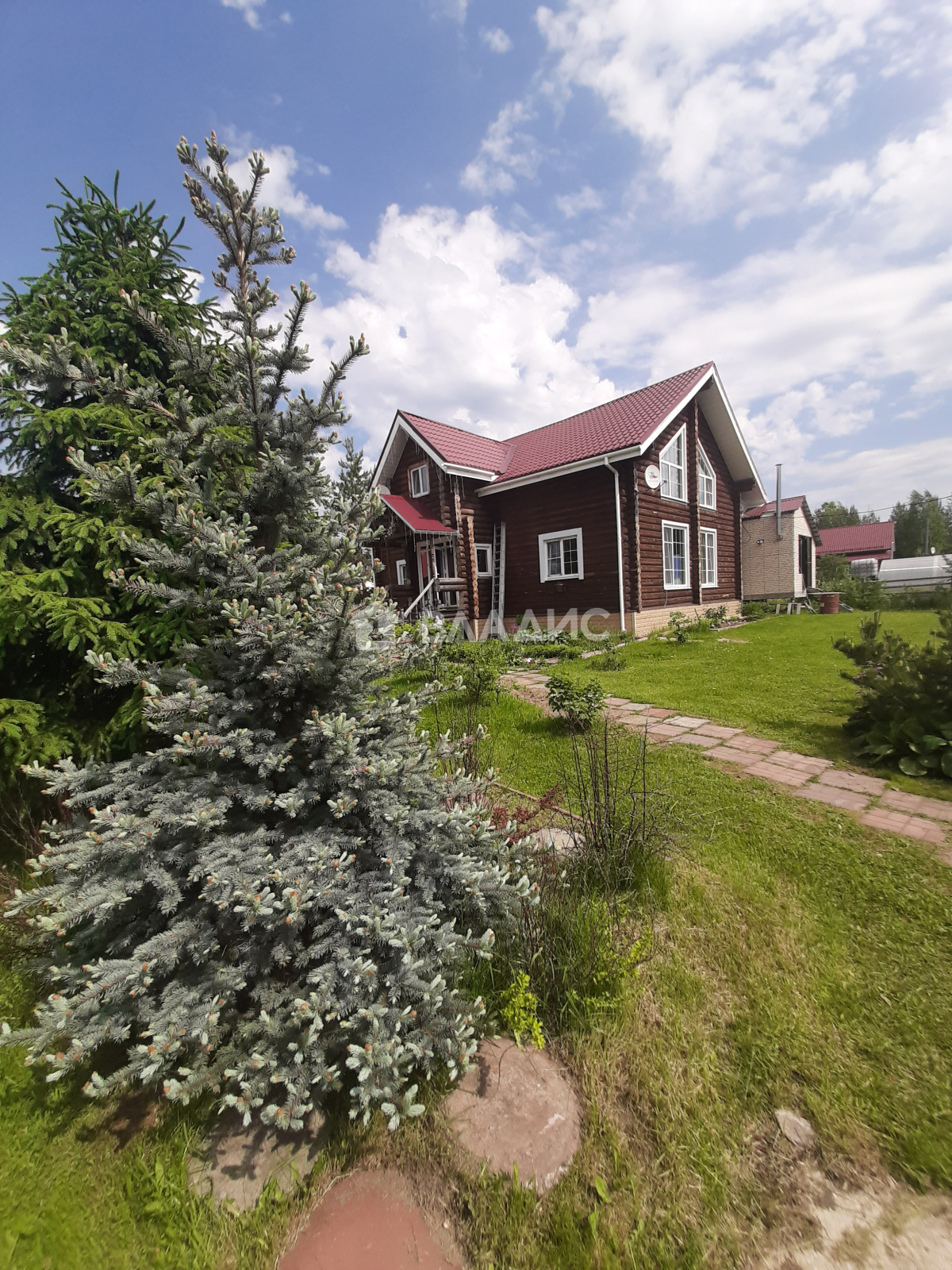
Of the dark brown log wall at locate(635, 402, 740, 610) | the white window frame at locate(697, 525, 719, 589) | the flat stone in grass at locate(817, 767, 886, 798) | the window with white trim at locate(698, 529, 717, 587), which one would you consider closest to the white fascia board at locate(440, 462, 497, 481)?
the dark brown log wall at locate(635, 402, 740, 610)

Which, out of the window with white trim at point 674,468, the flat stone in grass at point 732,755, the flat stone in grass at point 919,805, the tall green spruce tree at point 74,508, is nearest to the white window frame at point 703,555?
the window with white trim at point 674,468

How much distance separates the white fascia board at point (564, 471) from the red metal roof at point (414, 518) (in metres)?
1.64

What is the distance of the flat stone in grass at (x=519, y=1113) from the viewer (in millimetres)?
1515

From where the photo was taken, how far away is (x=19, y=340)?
122 inches

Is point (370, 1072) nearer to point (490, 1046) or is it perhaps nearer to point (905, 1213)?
point (490, 1046)

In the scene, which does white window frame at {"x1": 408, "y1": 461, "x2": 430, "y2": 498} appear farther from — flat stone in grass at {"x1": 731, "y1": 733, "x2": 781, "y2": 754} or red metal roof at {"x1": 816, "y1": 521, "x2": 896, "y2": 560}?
red metal roof at {"x1": 816, "y1": 521, "x2": 896, "y2": 560}

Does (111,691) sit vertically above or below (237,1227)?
above

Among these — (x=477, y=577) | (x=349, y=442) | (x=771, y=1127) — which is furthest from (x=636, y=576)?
(x=771, y=1127)

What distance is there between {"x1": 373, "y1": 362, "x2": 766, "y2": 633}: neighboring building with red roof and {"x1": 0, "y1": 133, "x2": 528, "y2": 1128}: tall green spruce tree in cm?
914

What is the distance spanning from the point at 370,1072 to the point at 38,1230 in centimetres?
100

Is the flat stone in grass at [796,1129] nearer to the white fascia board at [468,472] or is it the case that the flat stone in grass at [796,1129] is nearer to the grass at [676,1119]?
the grass at [676,1119]

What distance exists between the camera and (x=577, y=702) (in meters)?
4.93

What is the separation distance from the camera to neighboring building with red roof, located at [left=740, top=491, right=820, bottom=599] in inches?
767

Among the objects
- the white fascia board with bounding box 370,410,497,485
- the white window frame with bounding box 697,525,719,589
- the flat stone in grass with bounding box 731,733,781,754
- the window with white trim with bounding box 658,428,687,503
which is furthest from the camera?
the white window frame with bounding box 697,525,719,589
